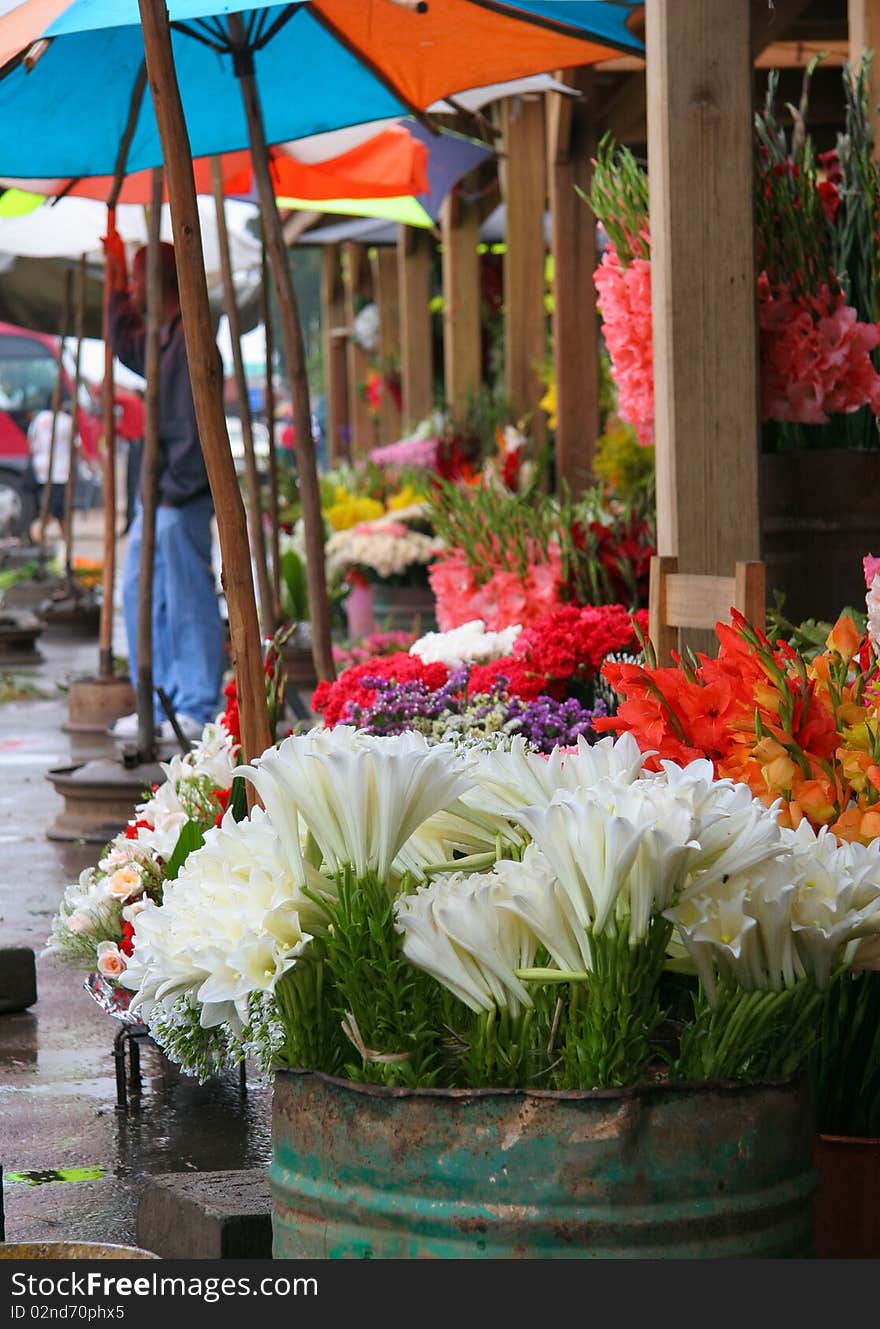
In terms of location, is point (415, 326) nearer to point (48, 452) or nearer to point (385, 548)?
point (385, 548)

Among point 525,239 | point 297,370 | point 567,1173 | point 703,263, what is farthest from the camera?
point 525,239

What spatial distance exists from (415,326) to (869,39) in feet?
29.1

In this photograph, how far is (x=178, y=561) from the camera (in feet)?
25.7

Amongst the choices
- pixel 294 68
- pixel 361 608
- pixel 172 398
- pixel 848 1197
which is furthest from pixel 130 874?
pixel 361 608

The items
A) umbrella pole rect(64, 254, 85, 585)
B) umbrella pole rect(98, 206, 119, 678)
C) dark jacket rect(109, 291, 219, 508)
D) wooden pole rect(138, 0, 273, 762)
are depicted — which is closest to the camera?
wooden pole rect(138, 0, 273, 762)

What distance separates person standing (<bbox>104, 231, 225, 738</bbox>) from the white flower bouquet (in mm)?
5401

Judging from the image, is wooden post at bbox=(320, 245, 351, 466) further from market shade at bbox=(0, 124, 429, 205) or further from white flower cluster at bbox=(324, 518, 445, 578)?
market shade at bbox=(0, 124, 429, 205)

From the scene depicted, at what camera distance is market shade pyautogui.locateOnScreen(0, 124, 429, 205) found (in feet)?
25.3

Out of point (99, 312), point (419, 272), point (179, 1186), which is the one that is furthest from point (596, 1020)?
point (99, 312)

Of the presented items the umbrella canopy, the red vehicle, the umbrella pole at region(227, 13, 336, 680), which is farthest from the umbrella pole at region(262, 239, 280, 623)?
the red vehicle

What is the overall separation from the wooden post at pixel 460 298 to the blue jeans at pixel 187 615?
350 centimetres

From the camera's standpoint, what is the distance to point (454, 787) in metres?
2.00

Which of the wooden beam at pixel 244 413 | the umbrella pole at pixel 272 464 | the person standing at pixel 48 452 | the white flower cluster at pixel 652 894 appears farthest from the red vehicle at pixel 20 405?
the white flower cluster at pixel 652 894
